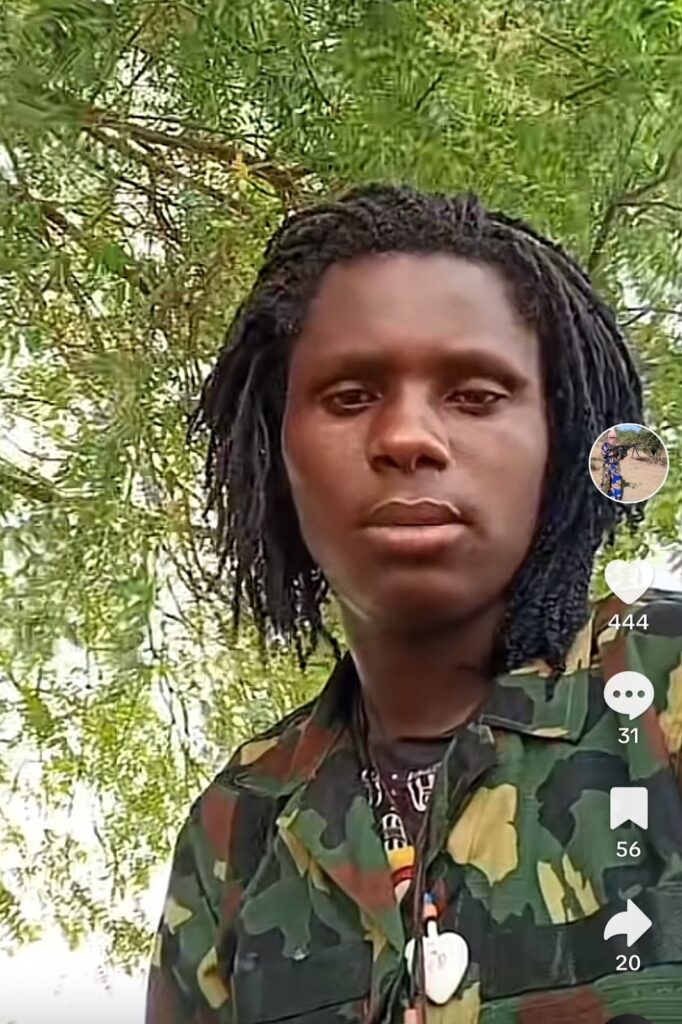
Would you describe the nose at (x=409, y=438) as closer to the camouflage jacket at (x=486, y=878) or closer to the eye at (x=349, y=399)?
the eye at (x=349, y=399)

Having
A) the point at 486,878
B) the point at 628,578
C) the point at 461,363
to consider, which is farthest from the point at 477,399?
the point at 486,878

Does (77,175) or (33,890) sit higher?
(77,175)

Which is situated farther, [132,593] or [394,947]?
[132,593]

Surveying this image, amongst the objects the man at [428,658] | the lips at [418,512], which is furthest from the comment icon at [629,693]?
the lips at [418,512]

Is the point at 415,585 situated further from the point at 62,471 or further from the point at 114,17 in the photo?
the point at 114,17

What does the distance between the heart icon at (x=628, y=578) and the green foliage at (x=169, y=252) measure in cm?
2

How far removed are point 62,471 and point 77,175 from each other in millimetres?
172

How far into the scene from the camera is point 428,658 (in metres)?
0.71

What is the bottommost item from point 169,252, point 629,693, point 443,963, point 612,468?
point 443,963

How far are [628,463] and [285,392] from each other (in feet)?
0.61

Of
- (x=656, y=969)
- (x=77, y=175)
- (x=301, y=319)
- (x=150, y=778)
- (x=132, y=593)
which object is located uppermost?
(x=77, y=175)

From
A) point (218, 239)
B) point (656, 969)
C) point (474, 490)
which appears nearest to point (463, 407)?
point (474, 490)

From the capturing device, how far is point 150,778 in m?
0.75

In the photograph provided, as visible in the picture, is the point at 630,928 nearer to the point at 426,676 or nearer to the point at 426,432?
the point at 426,676
